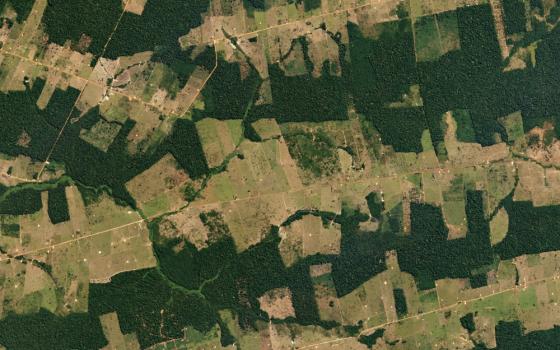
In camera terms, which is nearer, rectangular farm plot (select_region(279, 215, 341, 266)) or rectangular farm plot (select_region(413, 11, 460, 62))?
rectangular farm plot (select_region(279, 215, 341, 266))

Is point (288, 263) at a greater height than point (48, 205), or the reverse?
point (48, 205)

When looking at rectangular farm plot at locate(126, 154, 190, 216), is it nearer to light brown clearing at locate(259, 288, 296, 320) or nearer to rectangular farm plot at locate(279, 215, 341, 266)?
rectangular farm plot at locate(279, 215, 341, 266)

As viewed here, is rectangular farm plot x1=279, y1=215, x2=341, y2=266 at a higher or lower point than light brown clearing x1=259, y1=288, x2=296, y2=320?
higher

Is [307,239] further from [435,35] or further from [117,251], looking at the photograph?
[435,35]

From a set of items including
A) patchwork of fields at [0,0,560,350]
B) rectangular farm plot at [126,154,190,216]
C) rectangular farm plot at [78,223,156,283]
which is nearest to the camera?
rectangular farm plot at [78,223,156,283]

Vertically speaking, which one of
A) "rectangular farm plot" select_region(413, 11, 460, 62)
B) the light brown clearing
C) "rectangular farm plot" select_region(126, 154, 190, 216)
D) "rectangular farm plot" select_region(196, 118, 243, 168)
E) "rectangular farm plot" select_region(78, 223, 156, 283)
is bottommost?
the light brown clearing

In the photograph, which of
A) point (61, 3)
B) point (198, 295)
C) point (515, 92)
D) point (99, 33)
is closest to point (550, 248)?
point (515, 92)

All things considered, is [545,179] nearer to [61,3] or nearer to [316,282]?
[316,282]

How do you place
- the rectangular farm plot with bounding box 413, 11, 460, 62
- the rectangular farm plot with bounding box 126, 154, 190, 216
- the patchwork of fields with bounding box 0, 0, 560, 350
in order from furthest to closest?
the rectangular farm plot with bounding box 413, 11, 460, 62, the rectangular farm plot with bounding box 126, 154, 190, 216, the patchwork of fields with bounding box 0, 0, 560, 350

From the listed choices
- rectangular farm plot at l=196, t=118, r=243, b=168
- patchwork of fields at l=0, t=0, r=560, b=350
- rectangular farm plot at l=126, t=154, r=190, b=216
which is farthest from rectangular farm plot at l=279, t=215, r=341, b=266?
rectangular farm plot at l=126, t=154, r=190, b=216

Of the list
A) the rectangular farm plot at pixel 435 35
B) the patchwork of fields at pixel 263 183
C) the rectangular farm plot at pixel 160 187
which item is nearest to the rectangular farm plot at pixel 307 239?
the patchwork of fields at pixel 263 183

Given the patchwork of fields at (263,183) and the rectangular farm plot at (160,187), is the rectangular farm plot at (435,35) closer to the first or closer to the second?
the patchwork of fields at (263,183)
